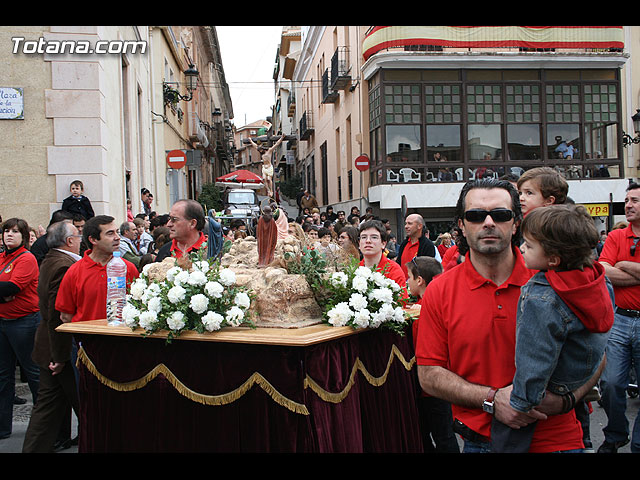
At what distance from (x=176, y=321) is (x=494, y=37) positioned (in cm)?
1809

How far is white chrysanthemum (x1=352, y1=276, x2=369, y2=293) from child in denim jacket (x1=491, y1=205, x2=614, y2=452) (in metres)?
1.62

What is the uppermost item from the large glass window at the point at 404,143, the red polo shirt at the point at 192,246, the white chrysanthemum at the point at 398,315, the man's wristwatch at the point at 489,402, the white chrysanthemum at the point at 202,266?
the large glass window at the point at 404,143

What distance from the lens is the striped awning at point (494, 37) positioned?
1867 cm

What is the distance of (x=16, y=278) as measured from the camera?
19.1 feet

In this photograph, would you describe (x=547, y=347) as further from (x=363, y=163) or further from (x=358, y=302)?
(x=363, y=163)

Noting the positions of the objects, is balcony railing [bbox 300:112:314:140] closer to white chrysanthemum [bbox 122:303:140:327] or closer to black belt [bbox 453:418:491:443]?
white chrysanthemum [bbox 122:303:140:327]

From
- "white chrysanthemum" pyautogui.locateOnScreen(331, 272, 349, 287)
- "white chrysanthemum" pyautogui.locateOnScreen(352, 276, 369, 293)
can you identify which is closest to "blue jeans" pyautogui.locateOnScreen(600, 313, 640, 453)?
"white chrysanthemum" pyautogui.locateOnScreen(352, 276, 369, 293)

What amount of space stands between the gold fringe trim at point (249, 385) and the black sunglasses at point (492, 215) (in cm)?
154

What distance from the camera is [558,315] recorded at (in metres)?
2.38

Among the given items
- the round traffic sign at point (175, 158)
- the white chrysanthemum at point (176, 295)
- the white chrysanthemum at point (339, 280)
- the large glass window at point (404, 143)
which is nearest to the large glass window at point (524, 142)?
the large glass window at point (404, 143)

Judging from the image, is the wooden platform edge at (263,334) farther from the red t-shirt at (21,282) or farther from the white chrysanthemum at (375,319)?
the red t-shirt at (21,282)

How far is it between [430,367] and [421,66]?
1768 cm

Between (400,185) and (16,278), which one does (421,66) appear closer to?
(400,185)

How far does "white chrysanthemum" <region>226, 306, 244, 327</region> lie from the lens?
3.68 meters
